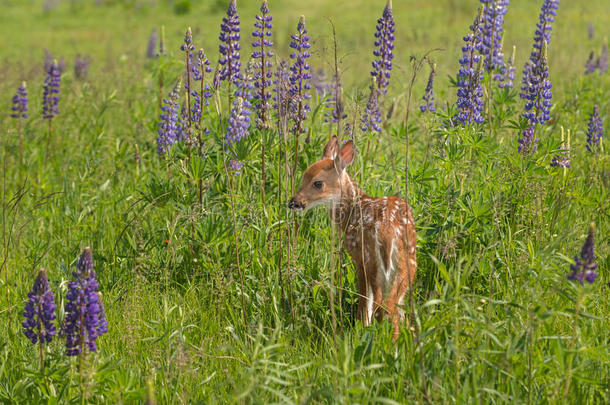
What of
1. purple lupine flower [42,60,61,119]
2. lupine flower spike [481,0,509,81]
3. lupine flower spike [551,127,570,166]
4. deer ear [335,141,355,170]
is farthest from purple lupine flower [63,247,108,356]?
purple lupine flower [42,60,61,119]

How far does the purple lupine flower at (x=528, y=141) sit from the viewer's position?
4371 mm

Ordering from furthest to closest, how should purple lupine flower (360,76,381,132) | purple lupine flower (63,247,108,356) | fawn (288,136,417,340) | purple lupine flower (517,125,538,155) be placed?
purple lupine flower (360,76,381,132) → purple lupine flower (517,125,538,155) → fawn (288,136,417,340) → purple lupine flower (63,247,108,356)

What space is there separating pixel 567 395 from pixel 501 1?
3.94m

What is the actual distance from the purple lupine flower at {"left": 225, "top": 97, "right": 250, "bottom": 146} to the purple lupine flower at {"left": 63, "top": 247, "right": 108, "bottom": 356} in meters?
2.00

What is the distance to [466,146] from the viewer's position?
424cm

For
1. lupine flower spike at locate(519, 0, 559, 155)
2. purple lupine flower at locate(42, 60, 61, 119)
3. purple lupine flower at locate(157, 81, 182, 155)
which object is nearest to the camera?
lupine flower spike at locate(519, 0, 559, 155)

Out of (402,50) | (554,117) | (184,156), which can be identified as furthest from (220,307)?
(402,50)

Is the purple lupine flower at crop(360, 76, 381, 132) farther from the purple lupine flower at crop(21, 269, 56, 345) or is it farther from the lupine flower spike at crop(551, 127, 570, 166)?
the purple lupine flower at crop(21, 269, 56, 345)

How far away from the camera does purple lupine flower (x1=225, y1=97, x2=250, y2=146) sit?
14.4 feet

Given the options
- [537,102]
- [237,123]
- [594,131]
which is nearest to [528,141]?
[537,102]

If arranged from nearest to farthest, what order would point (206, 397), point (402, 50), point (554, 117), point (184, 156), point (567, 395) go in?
point (567, 395) < point (206, 397) < point (184, 156) < point (554, 117) < point (402, 50)

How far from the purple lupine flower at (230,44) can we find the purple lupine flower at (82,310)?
2.17 meters

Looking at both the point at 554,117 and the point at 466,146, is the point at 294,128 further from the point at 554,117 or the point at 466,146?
the point at 554,117

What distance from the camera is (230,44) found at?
4562 mm
